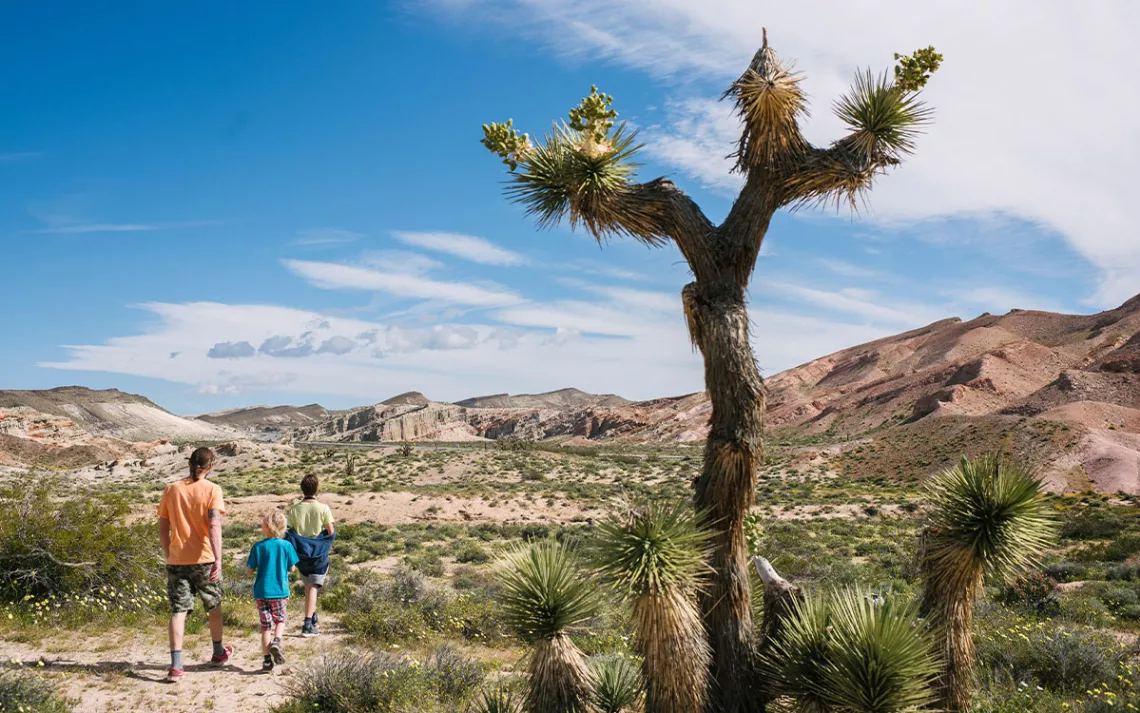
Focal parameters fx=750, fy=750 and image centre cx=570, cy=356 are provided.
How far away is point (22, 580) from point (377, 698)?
567cm

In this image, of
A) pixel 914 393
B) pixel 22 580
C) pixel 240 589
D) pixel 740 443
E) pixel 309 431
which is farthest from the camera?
pixel 309 431

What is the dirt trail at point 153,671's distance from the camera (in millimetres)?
6418

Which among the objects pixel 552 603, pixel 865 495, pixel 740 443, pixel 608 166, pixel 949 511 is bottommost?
pixel 865 495

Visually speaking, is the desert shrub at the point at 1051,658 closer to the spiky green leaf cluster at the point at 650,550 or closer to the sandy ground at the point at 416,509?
the spiky green leaf cluster at the point at 650,550

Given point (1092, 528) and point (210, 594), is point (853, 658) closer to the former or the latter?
point (210, 594)

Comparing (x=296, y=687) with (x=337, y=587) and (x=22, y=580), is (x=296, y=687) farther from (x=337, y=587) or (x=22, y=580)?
(x=337, y=587)

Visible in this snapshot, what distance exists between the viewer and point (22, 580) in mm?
9133

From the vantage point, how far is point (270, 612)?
24.7 feet

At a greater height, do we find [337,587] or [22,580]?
[22,580]

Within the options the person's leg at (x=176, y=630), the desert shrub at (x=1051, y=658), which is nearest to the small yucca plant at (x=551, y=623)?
the person's leg at (x=176, y=630)

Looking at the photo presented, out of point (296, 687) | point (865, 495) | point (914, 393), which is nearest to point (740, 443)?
point (296, 687)

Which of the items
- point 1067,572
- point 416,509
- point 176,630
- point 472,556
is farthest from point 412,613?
point 416,509

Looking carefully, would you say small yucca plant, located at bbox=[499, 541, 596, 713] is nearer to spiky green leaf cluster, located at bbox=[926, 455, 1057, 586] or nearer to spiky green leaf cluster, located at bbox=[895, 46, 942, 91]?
spiky green leaf cluster, located at bbox=[926, 455, 1057, 586]

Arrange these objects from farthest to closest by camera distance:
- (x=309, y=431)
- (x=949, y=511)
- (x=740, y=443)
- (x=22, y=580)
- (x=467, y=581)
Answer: (x=309, y=431) → (x=467, y=581) → (x=22, y=580) → (x=949, y=511) → (x=740, y=443)
